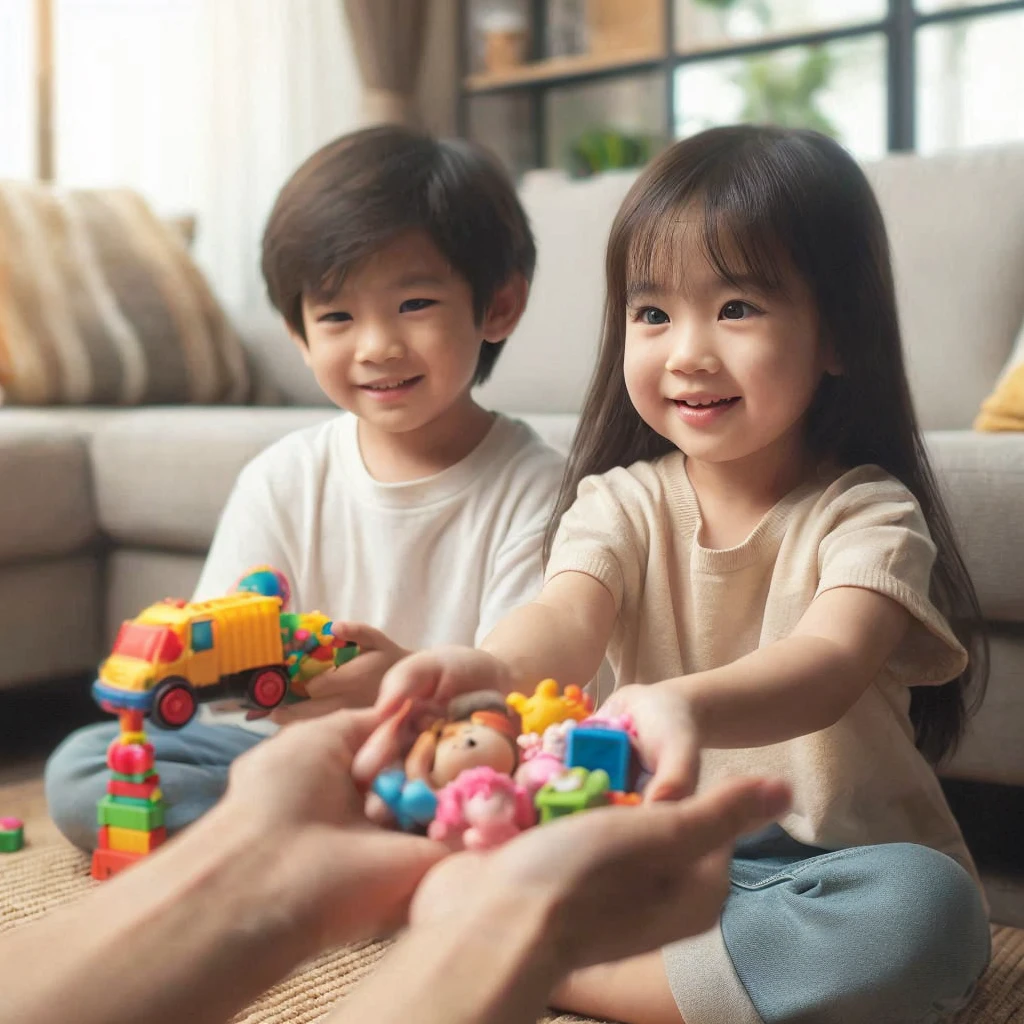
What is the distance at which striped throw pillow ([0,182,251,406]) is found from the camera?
85.7 inches

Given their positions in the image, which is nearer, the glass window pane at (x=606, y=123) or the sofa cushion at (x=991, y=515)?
the sofa cushion at (x=991, y=515)

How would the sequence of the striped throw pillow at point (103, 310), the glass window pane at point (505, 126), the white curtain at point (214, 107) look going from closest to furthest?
the striped throw pillow at point (103, 310)
the white curtain at point (214, 107)
the glass window pane at point (505, 126)

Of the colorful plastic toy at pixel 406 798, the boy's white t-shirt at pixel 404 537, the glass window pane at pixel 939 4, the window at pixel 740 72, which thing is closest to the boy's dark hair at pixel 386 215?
the boy's white t-shirt at pixel 404 537

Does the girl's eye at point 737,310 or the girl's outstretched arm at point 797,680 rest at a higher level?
the girl's eye at point 737,310

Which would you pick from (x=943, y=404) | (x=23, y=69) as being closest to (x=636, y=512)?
(x=943, y=404)

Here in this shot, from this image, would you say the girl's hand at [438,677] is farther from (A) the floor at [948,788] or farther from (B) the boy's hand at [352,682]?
(A) the floor at [948,788]

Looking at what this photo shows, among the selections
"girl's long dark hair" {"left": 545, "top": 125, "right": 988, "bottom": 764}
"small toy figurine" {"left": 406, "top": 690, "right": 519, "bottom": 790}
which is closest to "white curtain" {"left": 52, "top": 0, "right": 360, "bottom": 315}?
"girl's long dark hair" {"left": 545, "top": 125, "right": 988, "bottom": 764}

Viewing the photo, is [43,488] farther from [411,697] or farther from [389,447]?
[411,697]

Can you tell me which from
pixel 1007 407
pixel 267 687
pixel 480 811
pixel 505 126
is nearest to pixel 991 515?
pixel 1007 407

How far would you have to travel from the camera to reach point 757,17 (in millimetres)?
3469

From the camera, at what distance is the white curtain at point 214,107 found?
344cm

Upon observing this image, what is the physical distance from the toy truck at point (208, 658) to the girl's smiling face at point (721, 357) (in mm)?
342

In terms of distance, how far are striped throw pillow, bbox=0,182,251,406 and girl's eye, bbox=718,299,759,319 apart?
58.5 inches

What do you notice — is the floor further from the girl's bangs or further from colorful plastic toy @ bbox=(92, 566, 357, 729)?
the girl's bangs
